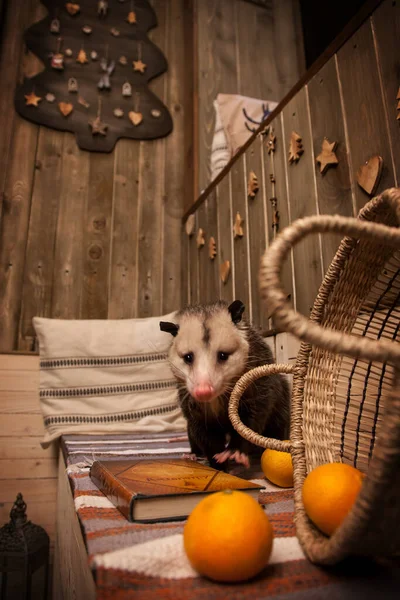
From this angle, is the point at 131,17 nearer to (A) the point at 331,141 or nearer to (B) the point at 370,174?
(A) the point at 331,141

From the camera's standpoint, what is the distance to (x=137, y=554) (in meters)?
0.52

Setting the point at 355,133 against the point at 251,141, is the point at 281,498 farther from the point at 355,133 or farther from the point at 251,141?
the point at 251,141

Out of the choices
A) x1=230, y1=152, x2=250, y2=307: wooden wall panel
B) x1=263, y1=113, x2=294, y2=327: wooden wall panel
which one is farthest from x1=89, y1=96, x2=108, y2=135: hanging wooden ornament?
x1=263, y1=113, x2=294, y2=327: wooden wall panel

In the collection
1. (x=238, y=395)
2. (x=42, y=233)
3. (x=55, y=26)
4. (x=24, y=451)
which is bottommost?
(x=24, y=451)

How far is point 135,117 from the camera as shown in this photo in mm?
2771

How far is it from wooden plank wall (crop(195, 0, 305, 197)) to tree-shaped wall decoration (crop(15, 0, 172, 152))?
1.04 feet

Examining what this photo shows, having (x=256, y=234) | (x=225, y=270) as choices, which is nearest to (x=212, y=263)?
(x=225, y=270)

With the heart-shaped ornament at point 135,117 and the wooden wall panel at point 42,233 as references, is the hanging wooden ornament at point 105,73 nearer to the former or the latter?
the heart-shaped ornament at point 135,117

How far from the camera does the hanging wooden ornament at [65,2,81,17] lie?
2768 mm

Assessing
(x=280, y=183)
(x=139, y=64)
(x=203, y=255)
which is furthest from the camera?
(x=139, y=64)

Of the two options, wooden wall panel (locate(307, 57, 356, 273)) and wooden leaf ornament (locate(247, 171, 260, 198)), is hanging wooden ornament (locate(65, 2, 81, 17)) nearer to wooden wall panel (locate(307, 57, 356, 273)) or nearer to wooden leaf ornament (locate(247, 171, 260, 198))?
wooden leaf ornament (locate(247, 171, 260, 198))

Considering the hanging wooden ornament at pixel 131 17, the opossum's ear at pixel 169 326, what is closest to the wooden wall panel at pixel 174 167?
the hanging wooden ornament at pixel 131 17

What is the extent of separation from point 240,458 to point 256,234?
3.31 ft

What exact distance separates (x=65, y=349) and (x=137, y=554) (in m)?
1.61
